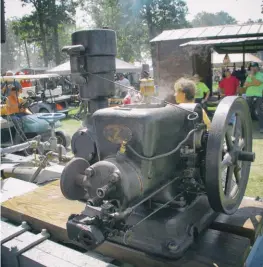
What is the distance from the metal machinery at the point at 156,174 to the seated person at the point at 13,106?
4.52 metres

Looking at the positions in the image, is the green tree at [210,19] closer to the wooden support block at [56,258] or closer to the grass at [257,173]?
the grass at [257,173]

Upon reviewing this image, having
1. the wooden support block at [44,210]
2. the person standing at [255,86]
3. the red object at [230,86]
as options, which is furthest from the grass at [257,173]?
the wooden support block at [44,210]

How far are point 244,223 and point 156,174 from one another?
590 mm

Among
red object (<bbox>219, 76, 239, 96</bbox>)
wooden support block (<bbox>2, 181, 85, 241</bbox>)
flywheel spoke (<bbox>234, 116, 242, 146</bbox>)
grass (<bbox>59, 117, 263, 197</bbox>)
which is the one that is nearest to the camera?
flywheel spoke (<bbox>234, 116, 242, 146</bbox>)

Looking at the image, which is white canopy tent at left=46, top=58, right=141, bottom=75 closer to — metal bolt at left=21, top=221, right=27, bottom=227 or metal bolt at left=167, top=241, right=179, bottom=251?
metal bolt at left=21, top=221, right=27, bottom=227

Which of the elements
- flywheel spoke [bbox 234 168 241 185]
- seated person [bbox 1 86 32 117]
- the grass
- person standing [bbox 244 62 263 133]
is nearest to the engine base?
flywheel spoke [bbox 234 168 241 185]

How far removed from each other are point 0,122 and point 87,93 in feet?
12.9

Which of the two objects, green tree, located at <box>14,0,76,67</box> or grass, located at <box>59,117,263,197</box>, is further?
green tree, located at <box>14,0,76,67</box>

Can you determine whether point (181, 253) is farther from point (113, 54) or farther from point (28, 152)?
point (28, 152)

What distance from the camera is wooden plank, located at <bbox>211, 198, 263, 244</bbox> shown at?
1744 mm

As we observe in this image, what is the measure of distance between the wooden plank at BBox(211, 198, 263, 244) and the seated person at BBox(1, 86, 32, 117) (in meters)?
5.04

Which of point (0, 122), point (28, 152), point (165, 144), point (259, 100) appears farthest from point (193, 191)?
point (259, 100)

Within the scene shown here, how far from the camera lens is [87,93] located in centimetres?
234

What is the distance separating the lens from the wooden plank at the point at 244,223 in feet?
5.72
